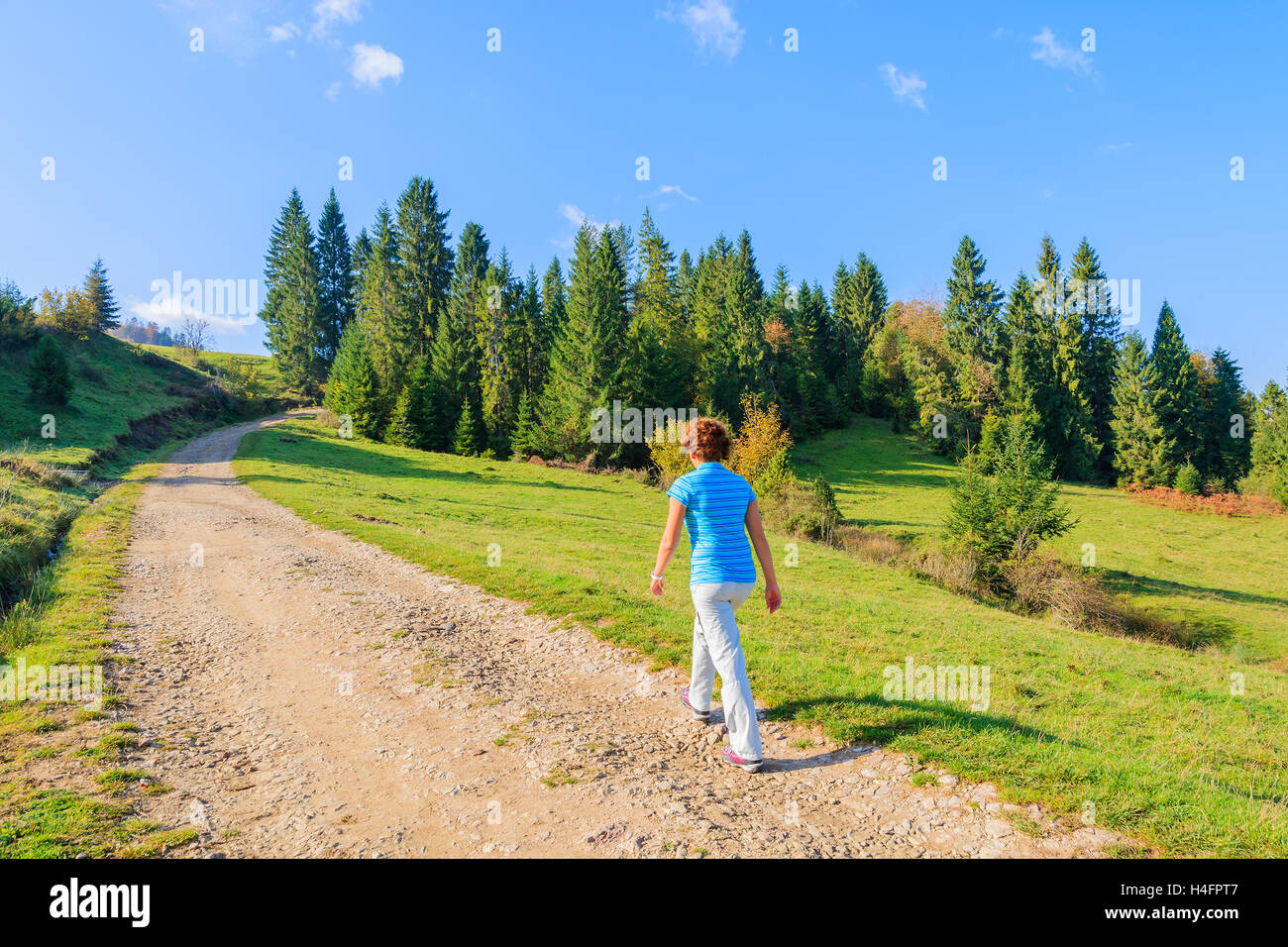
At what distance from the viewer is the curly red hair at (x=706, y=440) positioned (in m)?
5.14

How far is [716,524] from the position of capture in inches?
195

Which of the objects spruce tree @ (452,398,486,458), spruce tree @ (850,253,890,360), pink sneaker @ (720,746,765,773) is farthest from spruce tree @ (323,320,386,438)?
spruce tree @ (850,253,890,360)

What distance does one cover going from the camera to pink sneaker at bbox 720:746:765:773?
503 cm

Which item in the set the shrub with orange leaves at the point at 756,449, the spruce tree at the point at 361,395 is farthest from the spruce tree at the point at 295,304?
the shrub with orange leaves at the point at 756,449

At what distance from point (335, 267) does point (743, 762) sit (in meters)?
88.7

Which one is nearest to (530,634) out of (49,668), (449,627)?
(449,627)

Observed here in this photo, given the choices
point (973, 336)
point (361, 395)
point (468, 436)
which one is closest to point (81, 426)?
point (361, 395)

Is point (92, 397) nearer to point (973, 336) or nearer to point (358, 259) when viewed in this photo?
point (358, 259)

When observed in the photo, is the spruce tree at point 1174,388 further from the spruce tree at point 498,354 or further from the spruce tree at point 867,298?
the spruce tree at point 498,354

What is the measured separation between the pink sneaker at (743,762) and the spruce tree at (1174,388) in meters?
62.1
